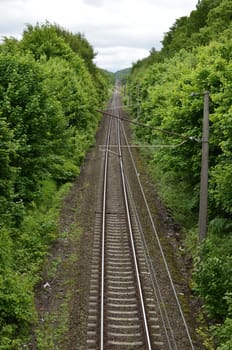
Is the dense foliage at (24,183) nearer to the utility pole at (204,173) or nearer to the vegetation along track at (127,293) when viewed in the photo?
the vegetation along track at (127,293)

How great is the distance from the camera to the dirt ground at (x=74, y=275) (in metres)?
13.1

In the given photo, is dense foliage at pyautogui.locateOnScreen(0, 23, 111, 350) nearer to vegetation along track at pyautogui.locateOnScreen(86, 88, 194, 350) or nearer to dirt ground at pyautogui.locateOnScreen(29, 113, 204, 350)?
dirt ground at pyautogui.locateOnScreen(29, 113, 204, 350)

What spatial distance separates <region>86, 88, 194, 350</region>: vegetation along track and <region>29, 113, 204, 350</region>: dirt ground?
33cm

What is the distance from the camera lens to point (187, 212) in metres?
24.2

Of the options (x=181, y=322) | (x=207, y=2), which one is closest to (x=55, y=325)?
(x=181, y=322)

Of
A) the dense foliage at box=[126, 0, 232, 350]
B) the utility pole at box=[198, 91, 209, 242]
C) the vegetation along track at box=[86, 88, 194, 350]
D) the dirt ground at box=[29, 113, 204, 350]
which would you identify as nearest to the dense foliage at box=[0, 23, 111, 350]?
the dirt ground at box=[29, 113, 204, 350]

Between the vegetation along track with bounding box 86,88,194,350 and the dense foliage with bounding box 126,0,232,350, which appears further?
the dense foliage with bounding box 126,0,232,350

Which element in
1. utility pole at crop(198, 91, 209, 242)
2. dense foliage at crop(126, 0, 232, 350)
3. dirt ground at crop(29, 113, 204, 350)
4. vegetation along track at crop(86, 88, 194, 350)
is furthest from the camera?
utility pole at crop(198, 91, 209, 242)

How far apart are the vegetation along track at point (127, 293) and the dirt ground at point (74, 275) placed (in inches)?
13.2

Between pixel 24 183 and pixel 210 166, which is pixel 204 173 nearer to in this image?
pixel 210 166

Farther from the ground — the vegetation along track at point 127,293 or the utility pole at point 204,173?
the utility pole at point 204,173

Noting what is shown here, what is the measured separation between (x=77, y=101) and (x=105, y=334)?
25709mm

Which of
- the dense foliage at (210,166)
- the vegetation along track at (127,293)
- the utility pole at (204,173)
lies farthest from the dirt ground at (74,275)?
the utility pole at (204,173)

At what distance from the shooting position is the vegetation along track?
12797mm
